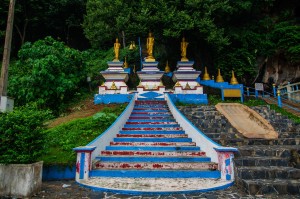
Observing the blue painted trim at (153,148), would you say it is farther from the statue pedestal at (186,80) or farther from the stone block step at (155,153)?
the statue pedestal at (186,80)

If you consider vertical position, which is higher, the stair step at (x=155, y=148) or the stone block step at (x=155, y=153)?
the stair step at (x=155, y=148)

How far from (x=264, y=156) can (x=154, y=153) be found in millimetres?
2863

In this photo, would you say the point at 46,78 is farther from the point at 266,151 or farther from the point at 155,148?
the point at 266,151

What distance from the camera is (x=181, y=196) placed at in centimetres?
418

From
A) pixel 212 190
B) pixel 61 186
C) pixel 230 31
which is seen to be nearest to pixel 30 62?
pixel 61 186

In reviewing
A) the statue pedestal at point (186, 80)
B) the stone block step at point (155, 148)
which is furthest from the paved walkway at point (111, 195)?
the statue pedestal at point (186, 80)

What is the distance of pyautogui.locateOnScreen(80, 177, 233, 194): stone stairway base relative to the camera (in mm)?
4329

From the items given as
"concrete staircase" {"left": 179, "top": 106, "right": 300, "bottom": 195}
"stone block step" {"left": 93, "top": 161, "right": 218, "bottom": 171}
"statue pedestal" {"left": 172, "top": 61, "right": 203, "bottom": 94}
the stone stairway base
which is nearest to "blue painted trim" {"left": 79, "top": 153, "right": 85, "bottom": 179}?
the stone stairway base

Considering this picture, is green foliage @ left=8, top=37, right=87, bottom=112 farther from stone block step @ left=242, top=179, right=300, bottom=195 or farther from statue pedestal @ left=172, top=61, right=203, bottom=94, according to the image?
stone block step @ left=242, top=179, right=300, bottom=195

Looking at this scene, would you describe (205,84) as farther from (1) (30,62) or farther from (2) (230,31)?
(1) (30,62)

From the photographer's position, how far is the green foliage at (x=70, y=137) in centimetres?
567

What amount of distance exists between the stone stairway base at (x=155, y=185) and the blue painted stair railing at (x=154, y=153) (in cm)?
20

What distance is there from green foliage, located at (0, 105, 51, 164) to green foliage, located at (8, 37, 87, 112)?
7.20m

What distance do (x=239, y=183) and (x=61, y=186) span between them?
12.3 feet
